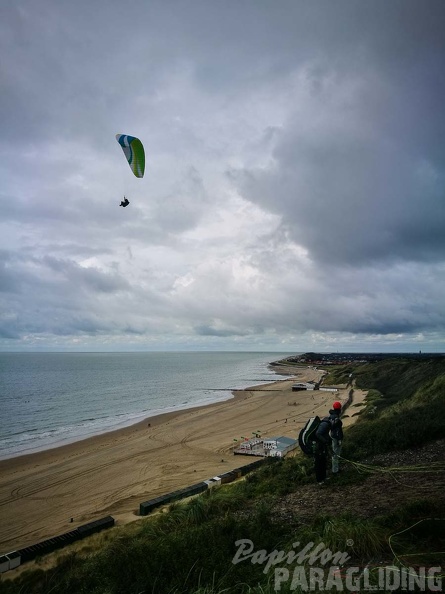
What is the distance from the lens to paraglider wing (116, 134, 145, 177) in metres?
19.0

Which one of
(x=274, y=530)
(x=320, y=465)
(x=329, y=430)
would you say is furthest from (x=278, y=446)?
(x=274, y=530)

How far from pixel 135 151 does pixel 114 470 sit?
18889mm

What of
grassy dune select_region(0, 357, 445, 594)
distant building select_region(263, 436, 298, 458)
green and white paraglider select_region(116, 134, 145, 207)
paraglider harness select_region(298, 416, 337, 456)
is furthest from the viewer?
distant building select_region(263, 436, 298, 458)

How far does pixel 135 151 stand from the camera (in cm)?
1906

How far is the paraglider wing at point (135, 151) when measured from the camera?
19.0m

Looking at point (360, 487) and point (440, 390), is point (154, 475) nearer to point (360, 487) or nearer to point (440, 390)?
point (360, 487)

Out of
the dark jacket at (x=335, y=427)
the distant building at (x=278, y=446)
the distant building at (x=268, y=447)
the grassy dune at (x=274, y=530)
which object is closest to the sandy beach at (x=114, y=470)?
the distant building at (x=268, y=447)

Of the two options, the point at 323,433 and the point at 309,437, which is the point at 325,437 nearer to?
the point at 323,433

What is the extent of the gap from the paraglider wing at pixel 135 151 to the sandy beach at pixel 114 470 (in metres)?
16.4

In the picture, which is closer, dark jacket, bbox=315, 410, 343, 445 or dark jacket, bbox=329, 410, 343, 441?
dark jacket, bbox=315, 410, 343, 445

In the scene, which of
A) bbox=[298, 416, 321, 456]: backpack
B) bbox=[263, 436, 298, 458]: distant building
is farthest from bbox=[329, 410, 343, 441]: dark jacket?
bbox=[263, 436, 298, 458]: distant building

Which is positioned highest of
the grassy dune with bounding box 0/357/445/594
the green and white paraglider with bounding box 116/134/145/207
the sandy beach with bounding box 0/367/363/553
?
the green and white paraglider with bounding box 116/134/145/207

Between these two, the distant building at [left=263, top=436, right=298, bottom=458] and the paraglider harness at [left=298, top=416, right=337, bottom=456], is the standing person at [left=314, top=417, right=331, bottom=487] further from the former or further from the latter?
the distant building at [left=263, top=436, right=298, bottom=458]

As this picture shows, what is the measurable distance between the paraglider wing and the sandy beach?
16.4 meters
